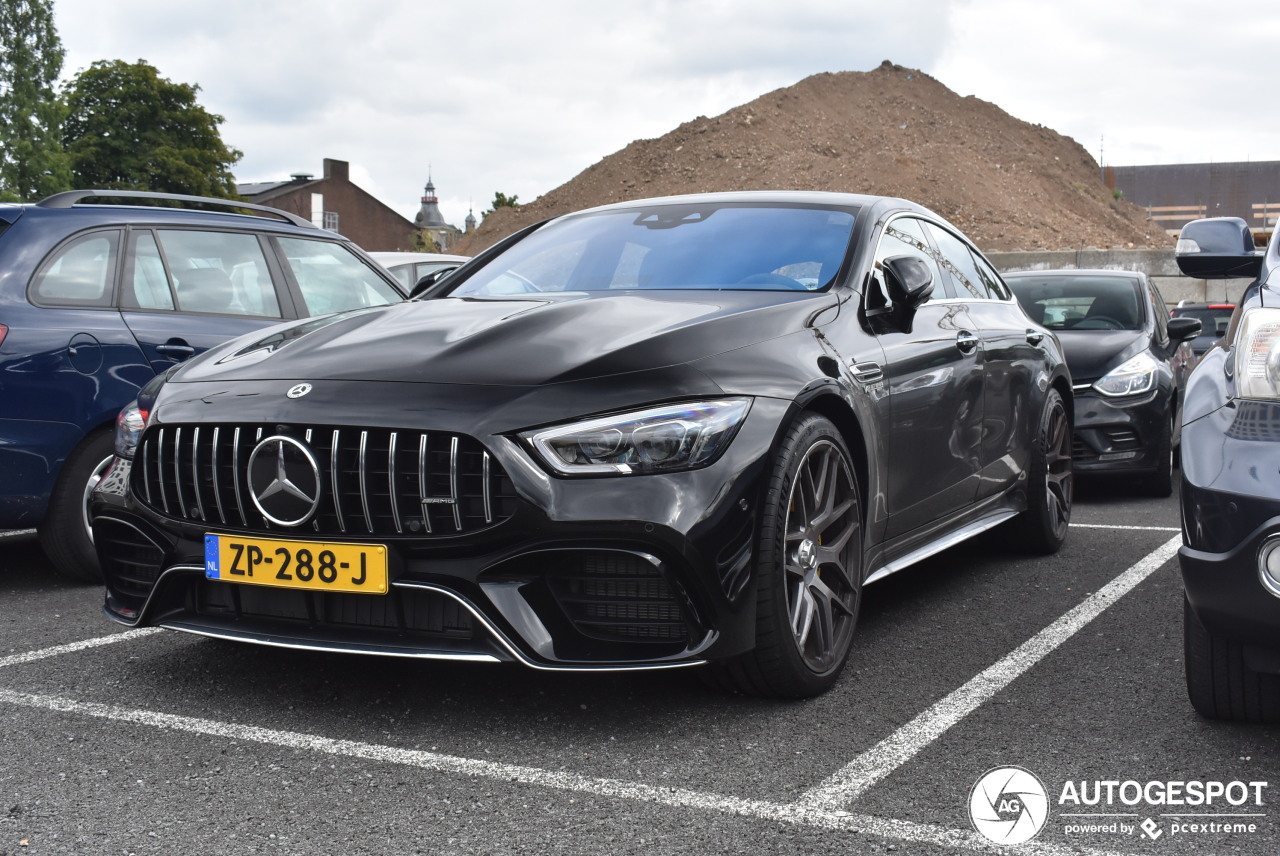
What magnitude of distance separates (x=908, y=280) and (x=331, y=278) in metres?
3.34

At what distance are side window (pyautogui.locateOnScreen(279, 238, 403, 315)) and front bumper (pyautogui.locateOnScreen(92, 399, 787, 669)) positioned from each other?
10.8 ft

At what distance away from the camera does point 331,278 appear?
662 centimetres

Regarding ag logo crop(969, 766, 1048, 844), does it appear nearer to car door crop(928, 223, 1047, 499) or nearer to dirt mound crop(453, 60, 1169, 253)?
car door crop(928, 223, 1047, 499)

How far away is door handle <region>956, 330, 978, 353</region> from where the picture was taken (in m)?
4.94

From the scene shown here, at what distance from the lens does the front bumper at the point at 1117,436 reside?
8.20 metres

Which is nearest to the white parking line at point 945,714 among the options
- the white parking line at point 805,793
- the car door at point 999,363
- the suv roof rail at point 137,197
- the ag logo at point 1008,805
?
the white parking line at point 805,793

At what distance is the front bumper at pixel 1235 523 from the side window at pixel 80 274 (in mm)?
4282

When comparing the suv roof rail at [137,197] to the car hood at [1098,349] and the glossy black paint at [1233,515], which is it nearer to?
the glossy black paint at [1233,515]

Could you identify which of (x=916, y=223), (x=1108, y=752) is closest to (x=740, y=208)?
(x=916, y=223)

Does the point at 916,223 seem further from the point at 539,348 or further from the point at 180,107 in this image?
the point at 180,107

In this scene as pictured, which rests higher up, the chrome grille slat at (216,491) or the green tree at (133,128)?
the green tree at (133,128)

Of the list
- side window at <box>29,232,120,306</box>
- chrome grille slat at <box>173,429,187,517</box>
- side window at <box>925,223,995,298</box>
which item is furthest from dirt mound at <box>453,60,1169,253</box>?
chrome grille slat at <box>173,429,187,517</box>

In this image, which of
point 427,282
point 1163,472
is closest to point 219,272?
point 427,282

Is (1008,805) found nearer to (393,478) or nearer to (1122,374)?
(393,478)
